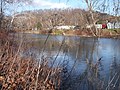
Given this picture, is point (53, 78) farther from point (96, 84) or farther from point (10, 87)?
point (96, 84)

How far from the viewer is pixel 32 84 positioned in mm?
5586

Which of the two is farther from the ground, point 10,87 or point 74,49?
point 10,87

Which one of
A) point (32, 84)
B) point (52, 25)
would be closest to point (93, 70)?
point (32, 84)

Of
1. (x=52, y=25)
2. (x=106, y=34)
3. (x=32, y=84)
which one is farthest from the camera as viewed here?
(x=106, y=34)

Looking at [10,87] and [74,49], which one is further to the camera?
[74,49]

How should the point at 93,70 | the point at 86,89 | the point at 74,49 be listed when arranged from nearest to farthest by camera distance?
the point at 86,89, the point at 93,70, the point at 74,49

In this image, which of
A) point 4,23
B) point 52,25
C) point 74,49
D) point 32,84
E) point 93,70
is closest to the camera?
point 52,25

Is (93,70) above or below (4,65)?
below

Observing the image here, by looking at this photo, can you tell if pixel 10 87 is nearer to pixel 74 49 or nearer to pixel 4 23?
pixel 4 23

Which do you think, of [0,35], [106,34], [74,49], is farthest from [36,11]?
[106,34]

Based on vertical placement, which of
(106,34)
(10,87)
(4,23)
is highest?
(4,23)

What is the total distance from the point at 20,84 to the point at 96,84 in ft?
12.0

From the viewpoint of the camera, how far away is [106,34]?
46.5 meters

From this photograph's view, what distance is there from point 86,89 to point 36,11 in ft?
9.37
